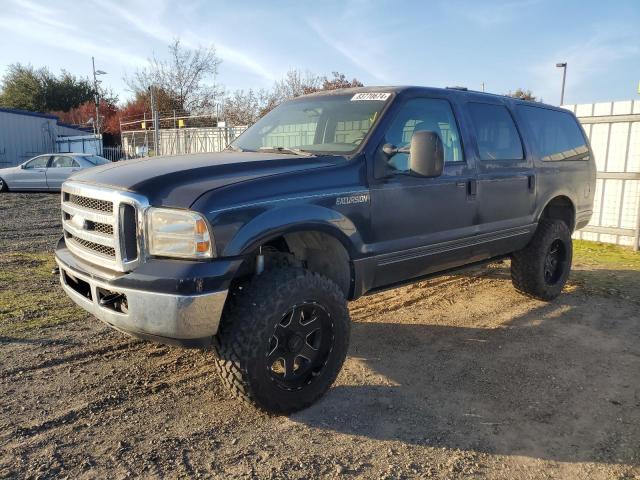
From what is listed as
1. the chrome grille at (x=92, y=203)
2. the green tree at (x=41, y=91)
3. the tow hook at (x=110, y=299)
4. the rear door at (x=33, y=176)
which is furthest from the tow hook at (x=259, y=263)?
the green tree at (x=41, y=91)

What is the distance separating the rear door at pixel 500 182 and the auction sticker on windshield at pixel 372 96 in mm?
989

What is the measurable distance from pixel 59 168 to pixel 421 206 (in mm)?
15186

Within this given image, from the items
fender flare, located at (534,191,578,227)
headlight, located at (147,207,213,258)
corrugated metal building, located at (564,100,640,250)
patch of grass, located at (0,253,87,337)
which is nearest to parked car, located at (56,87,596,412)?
headlight, located at (147,207,213,258)

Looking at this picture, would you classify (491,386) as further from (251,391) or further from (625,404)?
(251,391)

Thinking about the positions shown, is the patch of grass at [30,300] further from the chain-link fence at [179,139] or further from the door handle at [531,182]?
the chain-link fence at [179,139]

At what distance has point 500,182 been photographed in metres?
4.50

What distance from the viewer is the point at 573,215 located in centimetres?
570

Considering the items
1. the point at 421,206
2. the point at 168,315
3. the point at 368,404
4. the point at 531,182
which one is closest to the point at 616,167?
the point at 531,182

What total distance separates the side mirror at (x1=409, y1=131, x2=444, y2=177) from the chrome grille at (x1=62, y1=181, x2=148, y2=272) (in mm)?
1719

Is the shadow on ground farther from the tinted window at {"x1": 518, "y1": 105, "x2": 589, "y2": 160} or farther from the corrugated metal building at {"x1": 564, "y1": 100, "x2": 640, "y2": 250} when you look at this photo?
the corrugated metal building at {"x1": 564, "y1": 100, "x2": 640, "y2": 250}

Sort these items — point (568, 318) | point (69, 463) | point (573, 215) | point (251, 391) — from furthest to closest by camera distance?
point (573, 215) → point (568, 318) → point (251, 391) → point (69, 463)

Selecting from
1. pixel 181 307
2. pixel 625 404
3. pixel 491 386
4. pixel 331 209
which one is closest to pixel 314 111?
pixel 331 209

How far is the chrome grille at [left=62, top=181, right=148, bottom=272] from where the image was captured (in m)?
2.73

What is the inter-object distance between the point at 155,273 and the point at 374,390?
167 cm
